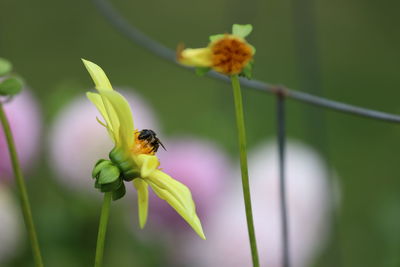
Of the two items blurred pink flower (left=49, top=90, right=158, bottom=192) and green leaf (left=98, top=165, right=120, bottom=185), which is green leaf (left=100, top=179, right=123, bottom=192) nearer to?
green leaf (left=98, top=165, right=120, bottom=185)

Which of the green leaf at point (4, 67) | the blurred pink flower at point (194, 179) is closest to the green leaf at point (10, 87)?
the green leaf at point (4, 67)

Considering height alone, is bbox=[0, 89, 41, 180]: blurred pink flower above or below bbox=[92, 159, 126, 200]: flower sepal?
above

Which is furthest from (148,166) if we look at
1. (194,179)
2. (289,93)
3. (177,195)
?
(194,179)

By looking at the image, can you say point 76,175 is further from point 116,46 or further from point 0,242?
point 116,46

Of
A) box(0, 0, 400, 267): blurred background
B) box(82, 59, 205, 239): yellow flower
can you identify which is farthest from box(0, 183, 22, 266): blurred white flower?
box(82, 59, 205, 239): yellow flower

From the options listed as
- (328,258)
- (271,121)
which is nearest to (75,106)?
(328,258)

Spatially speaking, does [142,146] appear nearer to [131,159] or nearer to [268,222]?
[131,159]

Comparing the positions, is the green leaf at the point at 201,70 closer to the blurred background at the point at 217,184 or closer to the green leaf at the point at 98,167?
the green leaf at the point at 98,167
